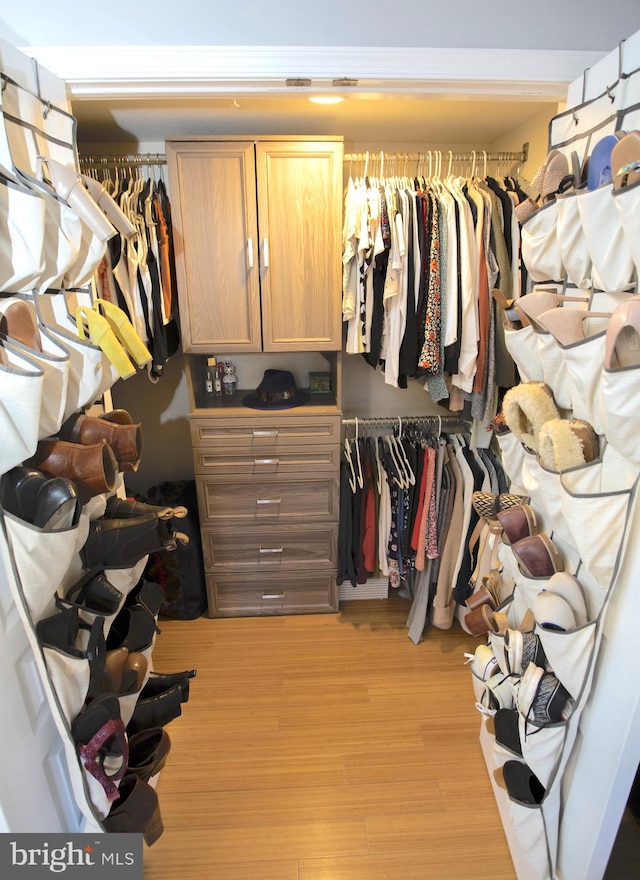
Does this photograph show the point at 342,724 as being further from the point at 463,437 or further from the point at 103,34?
the point at 103,34

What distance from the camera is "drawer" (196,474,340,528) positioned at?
7.57 ft

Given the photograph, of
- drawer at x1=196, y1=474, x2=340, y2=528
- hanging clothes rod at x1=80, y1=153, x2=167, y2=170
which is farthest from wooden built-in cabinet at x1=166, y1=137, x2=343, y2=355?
drawer at x1=196, y1=474, x2=340, y2=528

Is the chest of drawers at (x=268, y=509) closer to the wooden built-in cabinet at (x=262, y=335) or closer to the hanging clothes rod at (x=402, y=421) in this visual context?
the wooden built-in cabinet at (x=262, y=335)

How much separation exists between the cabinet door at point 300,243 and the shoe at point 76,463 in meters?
1.31

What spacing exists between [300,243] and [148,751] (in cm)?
195

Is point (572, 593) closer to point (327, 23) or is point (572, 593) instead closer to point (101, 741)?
point (101, 741)

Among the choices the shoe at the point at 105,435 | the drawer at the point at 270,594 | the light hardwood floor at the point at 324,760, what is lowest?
the light hardwood floor at the point at 324,760

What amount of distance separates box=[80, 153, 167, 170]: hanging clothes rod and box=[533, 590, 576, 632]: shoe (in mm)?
2334

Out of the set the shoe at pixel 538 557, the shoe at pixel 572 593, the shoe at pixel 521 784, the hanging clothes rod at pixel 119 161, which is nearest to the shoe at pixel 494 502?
the shoe at pixel 538 557

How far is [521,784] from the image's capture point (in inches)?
49.1

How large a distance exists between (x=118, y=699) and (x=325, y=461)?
137 cm

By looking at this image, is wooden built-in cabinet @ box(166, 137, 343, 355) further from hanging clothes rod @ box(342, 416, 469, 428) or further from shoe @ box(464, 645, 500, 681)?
shoe @ box(464, 645, 500, 681)

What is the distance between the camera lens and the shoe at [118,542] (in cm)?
117

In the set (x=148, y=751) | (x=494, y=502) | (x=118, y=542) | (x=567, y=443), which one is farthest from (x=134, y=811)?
(x=567, y=443)
